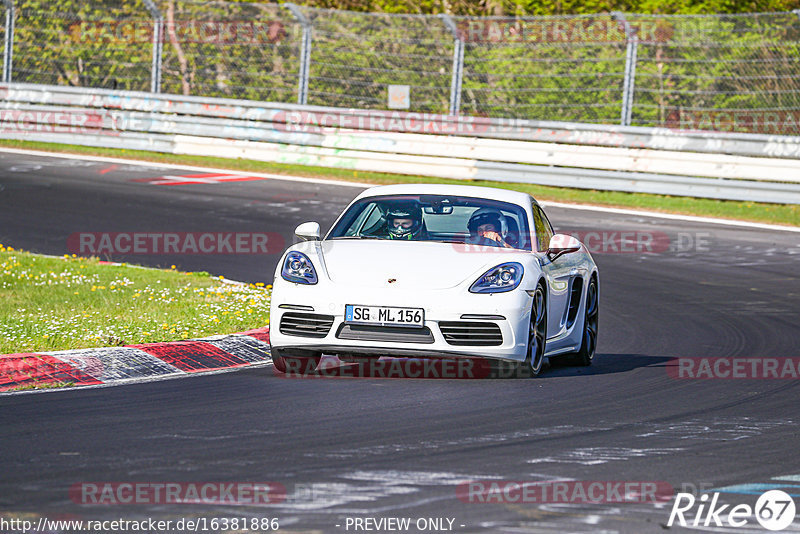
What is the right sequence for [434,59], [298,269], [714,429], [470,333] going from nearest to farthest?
[714,429], [470,333], [298,269], [434,59]

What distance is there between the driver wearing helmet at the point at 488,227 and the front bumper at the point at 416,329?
0.90m

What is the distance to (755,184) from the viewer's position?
20906 millimetres

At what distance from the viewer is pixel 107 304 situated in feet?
37.9

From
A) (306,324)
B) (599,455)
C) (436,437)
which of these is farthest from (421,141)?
(599,455)

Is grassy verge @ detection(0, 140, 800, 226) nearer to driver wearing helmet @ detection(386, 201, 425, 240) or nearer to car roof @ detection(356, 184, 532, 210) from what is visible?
car roof @ detection(356, 184, 532, 210)

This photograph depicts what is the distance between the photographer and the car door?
934cm

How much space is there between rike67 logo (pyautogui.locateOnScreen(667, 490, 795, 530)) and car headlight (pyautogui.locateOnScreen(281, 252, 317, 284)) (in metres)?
3.58

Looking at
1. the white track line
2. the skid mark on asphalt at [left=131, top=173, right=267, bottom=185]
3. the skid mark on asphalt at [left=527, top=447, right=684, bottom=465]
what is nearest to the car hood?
the skid mark on asphalt at [left=527, top=447, right=684, bottom=465]

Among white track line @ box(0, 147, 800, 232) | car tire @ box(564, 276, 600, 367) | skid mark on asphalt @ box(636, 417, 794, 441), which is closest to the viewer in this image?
skid mark on asphalt @ box(636, 417, 794, 441)

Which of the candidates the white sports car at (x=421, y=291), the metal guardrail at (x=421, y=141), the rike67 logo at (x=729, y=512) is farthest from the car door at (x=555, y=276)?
the metal guardrail at (x=421, y=141)

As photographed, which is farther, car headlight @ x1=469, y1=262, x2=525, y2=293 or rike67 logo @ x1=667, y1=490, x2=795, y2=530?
car headlight @ x1=469, y1=262, x2=525, y2=293

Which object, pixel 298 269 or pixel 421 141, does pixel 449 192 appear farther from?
pixel 421 141

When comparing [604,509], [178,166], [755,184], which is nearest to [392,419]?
[604,509]

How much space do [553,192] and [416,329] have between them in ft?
48.2
